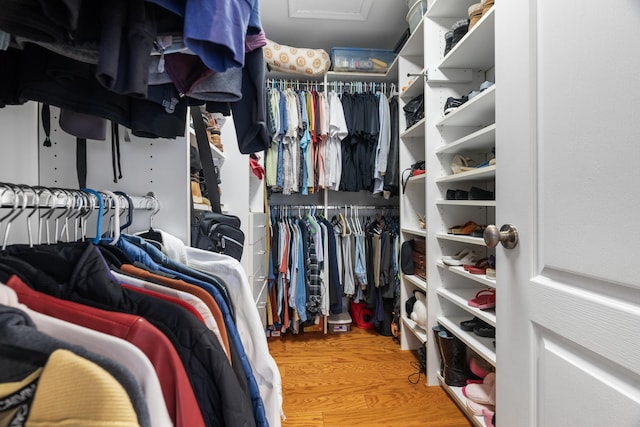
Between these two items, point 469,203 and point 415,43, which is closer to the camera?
point 469,203

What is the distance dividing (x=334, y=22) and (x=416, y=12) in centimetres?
63

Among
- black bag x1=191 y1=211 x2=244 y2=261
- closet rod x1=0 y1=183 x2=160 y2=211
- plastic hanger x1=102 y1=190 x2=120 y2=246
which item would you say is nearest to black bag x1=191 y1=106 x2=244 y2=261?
black bag x1=191 y1=211 x2=244 y2=261

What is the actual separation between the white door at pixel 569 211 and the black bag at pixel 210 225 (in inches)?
36.3

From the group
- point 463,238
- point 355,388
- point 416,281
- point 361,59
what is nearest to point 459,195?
point 463,238

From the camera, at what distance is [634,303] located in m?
0.44

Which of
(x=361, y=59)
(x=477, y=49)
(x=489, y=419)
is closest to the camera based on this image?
(x=489, y=419)

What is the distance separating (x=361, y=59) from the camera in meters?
2.35

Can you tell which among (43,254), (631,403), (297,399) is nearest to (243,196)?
(297,399)

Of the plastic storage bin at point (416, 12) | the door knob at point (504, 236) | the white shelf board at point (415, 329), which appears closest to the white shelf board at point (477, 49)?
the plastic storage bin at point (416, 12)

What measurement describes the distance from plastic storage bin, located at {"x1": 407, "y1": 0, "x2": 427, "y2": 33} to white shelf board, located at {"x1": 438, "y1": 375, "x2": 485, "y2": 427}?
214cm

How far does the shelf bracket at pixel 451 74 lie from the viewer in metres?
1.66

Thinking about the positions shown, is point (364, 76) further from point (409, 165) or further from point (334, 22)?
point (409, 165)

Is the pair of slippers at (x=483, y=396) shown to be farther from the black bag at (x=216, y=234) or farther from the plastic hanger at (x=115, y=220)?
the plastic hanger at (x=115, y=220)

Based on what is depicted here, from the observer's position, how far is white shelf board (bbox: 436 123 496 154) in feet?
3.98
